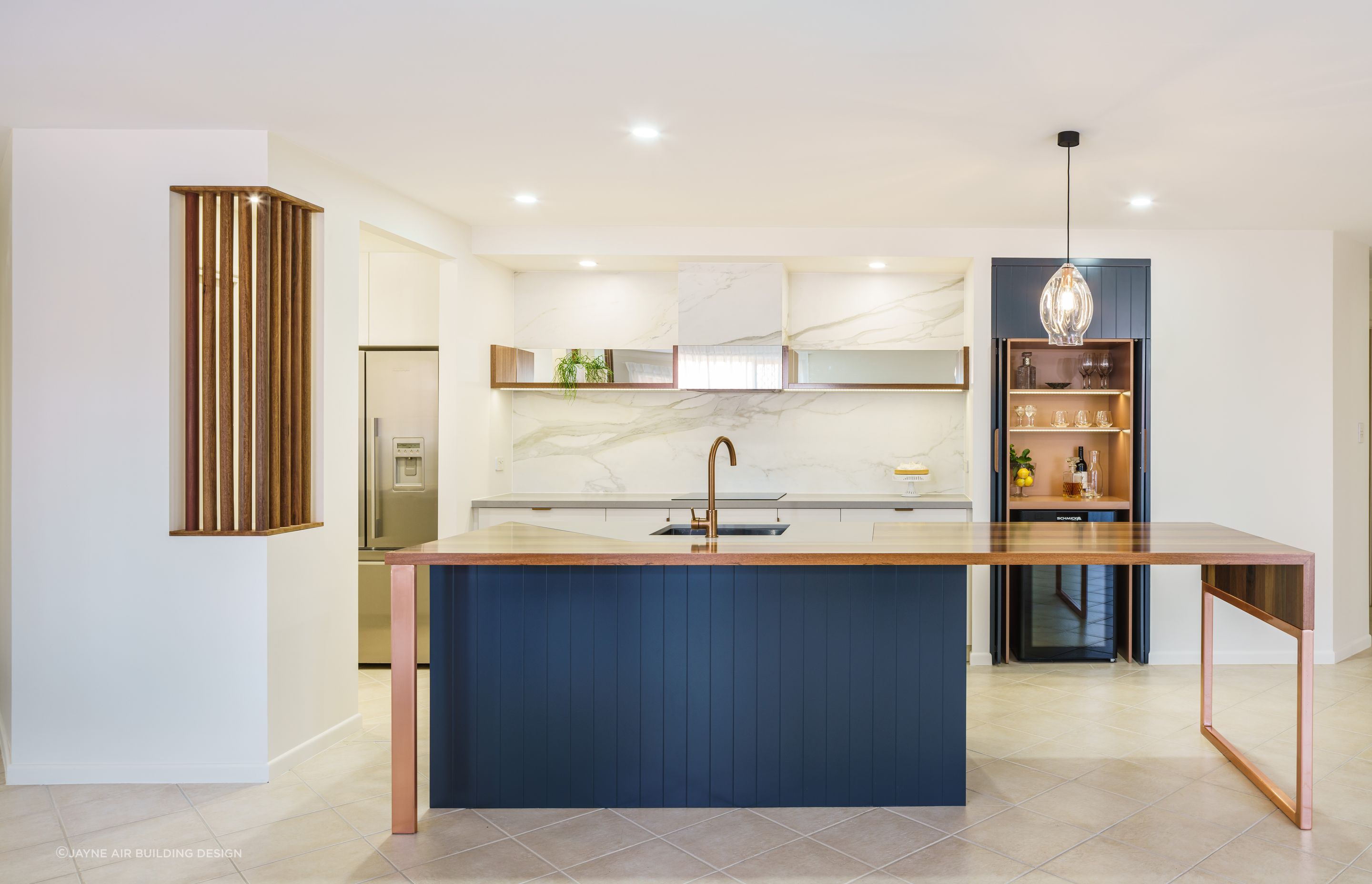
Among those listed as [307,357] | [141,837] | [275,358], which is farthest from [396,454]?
[141,837]

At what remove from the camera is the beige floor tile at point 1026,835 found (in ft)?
9.03

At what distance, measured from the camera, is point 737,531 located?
12.2 feet

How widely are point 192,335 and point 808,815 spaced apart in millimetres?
2776

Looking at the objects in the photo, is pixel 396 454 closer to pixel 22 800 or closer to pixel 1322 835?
pixel 22 800

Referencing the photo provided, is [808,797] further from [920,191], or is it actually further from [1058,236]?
[1058,236]

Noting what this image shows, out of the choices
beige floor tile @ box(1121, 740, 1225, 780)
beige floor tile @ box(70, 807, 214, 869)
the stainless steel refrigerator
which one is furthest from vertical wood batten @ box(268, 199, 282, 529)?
beige floor tile @ box(1121, 740, 1225, 780)

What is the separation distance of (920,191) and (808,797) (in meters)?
2.69

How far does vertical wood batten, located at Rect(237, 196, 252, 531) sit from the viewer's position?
3305 millimetres

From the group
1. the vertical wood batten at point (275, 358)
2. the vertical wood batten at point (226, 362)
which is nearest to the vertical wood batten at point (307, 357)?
the vertical wood batten at point (275, 358)

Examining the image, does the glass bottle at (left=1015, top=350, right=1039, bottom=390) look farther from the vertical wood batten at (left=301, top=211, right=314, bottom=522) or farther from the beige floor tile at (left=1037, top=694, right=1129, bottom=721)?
the vertical wood batten at (left=301, top=211, right=314, bottom=522)

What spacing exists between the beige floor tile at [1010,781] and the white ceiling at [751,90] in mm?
2382

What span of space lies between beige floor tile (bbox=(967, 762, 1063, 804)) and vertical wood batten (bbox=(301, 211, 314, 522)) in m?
2.76

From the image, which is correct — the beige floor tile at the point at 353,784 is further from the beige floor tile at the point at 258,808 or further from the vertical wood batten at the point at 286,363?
the vertical wood batten at the point at 286,363

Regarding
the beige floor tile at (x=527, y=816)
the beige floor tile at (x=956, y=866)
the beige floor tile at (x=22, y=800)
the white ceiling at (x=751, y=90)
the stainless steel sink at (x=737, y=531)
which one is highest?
the white ceiling at (x=751, y=90)
